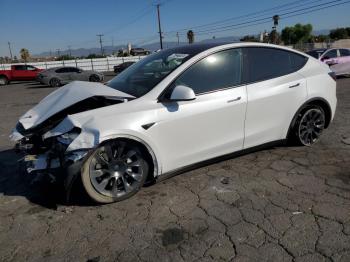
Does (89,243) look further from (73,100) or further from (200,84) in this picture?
(200,84)

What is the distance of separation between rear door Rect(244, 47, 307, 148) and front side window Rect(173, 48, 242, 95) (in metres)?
0.15

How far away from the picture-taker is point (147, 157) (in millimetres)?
3662

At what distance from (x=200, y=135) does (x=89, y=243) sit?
165 cm

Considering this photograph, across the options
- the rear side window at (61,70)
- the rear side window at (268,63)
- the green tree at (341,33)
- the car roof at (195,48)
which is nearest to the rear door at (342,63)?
the rear side window at (268,63)

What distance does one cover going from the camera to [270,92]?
431 centimetres

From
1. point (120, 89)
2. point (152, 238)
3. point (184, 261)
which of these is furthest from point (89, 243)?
point (120, 89)

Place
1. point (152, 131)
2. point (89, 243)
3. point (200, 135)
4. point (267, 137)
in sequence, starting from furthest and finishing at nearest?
point (267, 137), point (200, 135), point (152, 131), point (89, 243)

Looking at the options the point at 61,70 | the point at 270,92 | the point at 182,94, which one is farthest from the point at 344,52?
the point at 61,70

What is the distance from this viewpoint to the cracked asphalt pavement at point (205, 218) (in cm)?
275

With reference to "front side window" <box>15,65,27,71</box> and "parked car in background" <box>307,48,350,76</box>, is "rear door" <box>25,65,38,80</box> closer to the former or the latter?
"front side window" <box>15,65,27,71</box>

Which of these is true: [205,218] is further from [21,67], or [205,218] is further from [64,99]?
[21,67]

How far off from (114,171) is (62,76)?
20.2 metres

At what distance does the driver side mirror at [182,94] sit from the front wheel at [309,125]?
1989mm

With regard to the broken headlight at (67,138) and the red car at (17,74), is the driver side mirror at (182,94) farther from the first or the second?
the red car at (17,74)
